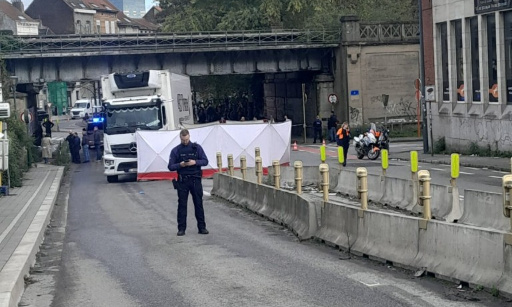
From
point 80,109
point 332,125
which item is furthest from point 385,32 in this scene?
point 80,109

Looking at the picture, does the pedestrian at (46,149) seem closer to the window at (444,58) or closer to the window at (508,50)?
the window at (444,58)

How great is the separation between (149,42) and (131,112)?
23.1m

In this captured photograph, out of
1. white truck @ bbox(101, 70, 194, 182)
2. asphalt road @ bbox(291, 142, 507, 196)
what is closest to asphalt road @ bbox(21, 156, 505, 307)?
asphalt road @ bbox(291, 142, 507, 196)

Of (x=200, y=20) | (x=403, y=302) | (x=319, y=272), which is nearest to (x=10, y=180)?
(x=319, y=272)

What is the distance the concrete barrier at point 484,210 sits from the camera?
15.2 m

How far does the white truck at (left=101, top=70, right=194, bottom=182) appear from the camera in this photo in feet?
112

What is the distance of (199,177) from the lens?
16484 millimetres

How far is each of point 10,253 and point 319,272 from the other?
4.99 m

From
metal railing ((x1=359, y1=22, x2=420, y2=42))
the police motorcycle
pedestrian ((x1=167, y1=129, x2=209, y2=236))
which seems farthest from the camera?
metal railing ((x1=359, y1=22, x2=420, y2=42))

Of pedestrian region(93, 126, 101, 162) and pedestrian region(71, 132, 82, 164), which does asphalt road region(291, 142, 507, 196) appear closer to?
pedestrian region(93, 126, 101, 162)

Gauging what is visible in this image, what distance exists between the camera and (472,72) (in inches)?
1464

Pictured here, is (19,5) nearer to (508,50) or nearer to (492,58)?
(492,58)

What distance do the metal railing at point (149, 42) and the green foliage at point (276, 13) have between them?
3.85 m

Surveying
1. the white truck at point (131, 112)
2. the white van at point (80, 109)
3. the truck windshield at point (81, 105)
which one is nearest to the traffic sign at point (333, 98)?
the white truck at point (131, 112)
